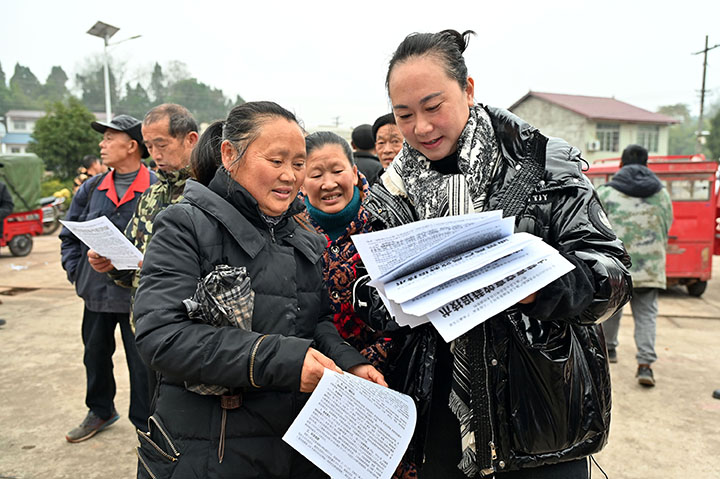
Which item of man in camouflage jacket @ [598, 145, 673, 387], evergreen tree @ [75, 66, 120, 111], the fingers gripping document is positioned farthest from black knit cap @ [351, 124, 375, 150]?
evergreen tree @ [75, 66, 120, 111]

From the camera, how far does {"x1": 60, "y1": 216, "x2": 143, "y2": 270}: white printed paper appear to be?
2633mm

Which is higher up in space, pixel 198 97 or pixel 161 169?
pixel 198 97

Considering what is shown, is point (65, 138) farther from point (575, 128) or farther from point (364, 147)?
point (575, 128)

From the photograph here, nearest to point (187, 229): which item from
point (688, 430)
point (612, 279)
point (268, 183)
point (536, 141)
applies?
point (268, 183)

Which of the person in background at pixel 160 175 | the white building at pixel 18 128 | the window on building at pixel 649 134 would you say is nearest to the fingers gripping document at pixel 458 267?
the person in background at pixel 160 175

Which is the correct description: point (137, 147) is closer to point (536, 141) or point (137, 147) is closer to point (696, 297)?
point (536, 141)

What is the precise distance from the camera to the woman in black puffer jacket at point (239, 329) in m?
1.37

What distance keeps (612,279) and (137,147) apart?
3235mm

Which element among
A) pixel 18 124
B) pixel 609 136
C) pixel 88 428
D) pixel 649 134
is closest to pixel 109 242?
pixel 88 428

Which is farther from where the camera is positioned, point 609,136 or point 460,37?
point 609,136

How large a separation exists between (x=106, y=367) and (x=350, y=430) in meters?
2.88

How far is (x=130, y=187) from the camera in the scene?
350 centimetres

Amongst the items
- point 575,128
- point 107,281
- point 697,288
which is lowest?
point 697,288

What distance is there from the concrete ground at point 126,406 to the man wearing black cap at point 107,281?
0.86 feet
